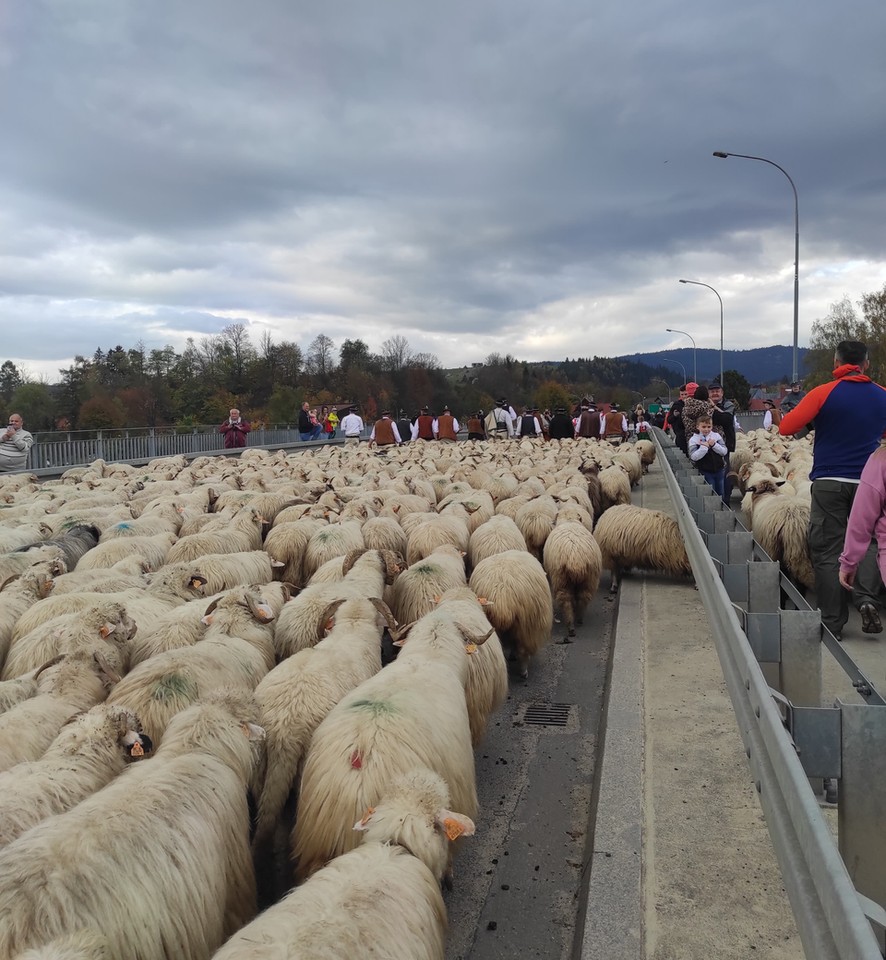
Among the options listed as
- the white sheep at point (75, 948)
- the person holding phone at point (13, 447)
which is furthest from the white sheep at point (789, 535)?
the person holding phone at point (13, 447)

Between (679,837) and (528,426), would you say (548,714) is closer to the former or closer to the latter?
(679,837)

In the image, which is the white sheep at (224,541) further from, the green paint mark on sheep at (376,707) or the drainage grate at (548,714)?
the green paint mark on sheep at (376,707)

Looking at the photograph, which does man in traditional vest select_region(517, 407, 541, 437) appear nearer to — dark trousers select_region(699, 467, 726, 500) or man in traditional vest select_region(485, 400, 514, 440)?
man in traditional vest select_region(485, 400, 514, 440)

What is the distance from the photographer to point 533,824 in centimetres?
396

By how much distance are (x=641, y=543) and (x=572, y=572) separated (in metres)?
1.51

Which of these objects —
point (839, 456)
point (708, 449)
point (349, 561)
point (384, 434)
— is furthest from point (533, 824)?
point (384, 434)

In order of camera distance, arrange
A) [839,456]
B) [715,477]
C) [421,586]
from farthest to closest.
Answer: [715,477], [421,586], [839,456]

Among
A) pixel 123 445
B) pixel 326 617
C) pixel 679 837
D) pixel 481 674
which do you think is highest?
pixel 123 445

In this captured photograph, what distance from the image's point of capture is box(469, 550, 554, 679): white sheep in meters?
5.91

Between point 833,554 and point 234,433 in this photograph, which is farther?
point 234,433

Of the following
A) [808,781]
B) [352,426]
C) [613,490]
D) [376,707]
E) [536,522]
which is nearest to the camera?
[808,781]

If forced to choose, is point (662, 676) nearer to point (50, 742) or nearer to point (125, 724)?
point (125, 724)

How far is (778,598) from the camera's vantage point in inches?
165

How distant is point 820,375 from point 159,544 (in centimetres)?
6357
